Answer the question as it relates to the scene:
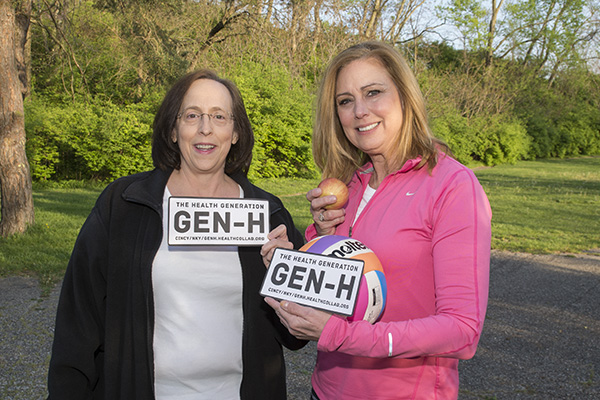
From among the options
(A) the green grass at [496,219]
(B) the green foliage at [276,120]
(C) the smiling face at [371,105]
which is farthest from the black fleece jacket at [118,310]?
(B) the green foliage at [276,120]

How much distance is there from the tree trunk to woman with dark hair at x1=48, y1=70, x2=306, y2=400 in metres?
8.41

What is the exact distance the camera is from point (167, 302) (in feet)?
7.54

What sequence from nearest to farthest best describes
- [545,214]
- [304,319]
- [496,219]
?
[304,319], [496,219], [545,214]

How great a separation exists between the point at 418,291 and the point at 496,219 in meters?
12.4

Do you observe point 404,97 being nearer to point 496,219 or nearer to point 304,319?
point 304,319

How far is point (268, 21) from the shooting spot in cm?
1916

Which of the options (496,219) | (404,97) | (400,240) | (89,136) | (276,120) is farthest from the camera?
(276,120)

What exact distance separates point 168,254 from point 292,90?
66.2 ft

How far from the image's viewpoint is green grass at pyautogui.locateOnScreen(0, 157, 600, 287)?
27.5 ft

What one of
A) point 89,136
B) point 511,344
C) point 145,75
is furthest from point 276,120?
point 511,344

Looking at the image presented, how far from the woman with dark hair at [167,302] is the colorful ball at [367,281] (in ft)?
1.06

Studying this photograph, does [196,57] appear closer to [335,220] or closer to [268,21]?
[268,21]

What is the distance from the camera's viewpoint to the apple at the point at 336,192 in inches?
89.1

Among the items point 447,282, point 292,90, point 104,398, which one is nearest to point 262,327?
point 104,398
